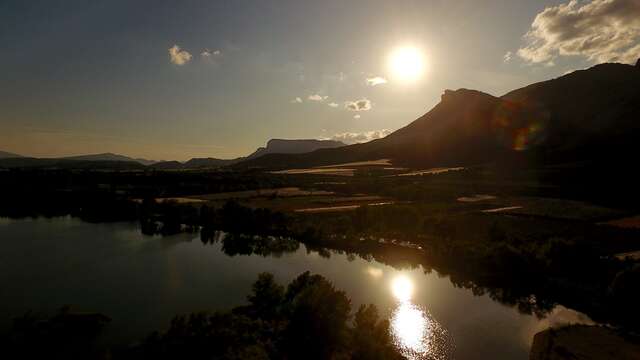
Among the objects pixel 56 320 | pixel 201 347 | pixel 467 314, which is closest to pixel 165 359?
pixel 201 347

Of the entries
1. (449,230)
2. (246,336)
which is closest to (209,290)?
(246,336)

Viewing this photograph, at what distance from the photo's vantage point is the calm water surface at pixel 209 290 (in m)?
38.6

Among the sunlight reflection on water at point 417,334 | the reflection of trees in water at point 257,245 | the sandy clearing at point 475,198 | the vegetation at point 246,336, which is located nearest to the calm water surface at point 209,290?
the sunlight reflection on water at point 417,334

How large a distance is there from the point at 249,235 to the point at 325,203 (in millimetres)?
31582

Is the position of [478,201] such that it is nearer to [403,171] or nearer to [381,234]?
[381,234]

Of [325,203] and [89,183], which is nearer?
[325,203]

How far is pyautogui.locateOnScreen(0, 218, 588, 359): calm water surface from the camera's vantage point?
38.6 metres

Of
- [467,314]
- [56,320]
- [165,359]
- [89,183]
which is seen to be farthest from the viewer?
[89,183]

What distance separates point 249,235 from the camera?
276ft

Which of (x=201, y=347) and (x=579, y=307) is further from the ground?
(x=201, y=347)

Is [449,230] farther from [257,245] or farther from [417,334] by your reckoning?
[417,334]

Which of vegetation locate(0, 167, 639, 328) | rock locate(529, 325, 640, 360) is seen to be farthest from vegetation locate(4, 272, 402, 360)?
vegetation locate(0, 167, 639, 328)

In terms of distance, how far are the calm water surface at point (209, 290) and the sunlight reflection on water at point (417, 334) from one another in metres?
0.09

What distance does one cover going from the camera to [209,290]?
168ft
